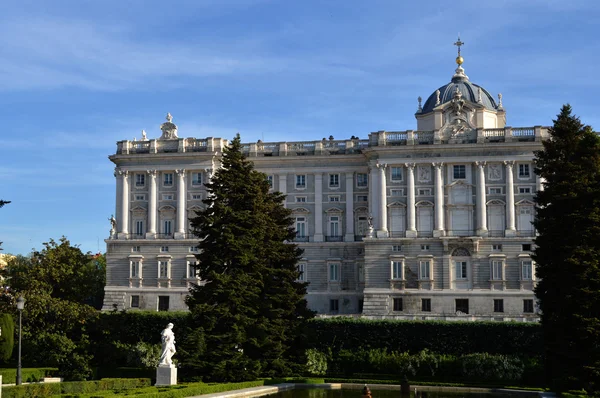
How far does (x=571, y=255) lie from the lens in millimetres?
41844

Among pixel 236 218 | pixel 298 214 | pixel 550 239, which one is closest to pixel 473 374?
pixel 550 239

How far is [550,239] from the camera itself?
44.1m

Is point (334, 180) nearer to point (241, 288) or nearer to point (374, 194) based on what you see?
point (374, 194)

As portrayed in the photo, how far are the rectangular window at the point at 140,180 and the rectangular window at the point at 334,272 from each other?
18.1 meters

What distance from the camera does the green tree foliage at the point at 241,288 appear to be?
153ft

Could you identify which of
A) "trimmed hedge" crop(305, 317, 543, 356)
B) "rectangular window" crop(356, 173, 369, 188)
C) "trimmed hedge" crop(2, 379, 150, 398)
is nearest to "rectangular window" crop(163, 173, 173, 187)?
"rectangular window" crop(356, 173, 369, 188)

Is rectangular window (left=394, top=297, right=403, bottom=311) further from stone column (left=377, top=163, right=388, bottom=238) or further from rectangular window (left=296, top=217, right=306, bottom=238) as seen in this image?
rectangular window (left=296, top=217, right=306, bottom=238)

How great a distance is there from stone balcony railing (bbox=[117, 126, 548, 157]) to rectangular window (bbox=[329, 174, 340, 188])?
1974 millimetres

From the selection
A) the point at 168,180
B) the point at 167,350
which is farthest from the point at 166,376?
the point at 168,180

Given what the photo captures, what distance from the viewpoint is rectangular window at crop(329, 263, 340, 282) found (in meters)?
80.3

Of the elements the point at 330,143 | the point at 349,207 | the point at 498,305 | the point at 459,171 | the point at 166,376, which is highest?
the point at 330,143

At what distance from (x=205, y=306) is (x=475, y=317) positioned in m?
29.4

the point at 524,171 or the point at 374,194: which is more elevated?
the point at 524,171

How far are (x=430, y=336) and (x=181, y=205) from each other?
1217 inches
